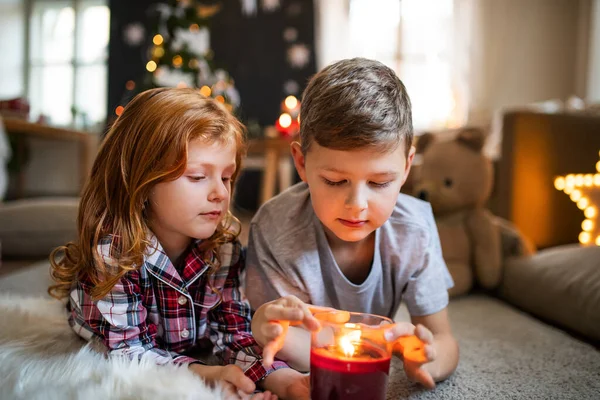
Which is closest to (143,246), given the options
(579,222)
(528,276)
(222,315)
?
(222,315)

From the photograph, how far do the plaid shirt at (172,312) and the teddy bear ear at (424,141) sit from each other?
92 cm

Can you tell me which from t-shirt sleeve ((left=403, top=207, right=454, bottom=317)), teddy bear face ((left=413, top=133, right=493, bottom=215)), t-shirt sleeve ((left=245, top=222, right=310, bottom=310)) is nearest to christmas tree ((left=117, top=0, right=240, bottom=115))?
teddy bear face ((left=413, top=133, right=493, bottom=215))

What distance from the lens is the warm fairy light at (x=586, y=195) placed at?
60.0 inches

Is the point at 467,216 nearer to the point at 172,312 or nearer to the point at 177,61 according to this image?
the point at 172,312

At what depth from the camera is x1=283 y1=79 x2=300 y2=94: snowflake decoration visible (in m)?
3.94

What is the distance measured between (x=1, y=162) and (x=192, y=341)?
6.06 ft

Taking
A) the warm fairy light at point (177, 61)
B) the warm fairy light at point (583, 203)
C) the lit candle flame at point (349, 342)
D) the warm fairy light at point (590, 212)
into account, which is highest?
the warm fairy light at point (177, 61)

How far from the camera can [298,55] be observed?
3914 millimetres

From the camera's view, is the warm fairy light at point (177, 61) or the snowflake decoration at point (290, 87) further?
the snowflake decoration at point (290, 87)

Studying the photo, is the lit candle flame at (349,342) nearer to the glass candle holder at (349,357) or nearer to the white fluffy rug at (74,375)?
the glass candle holder at (349,357)

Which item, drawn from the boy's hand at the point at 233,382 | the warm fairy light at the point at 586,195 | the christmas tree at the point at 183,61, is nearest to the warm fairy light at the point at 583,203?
the warm fairy light at the point at 586,195

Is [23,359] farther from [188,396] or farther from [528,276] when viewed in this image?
[528,276]

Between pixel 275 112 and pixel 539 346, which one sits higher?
pixel 275 112

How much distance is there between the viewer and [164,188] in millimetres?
785
